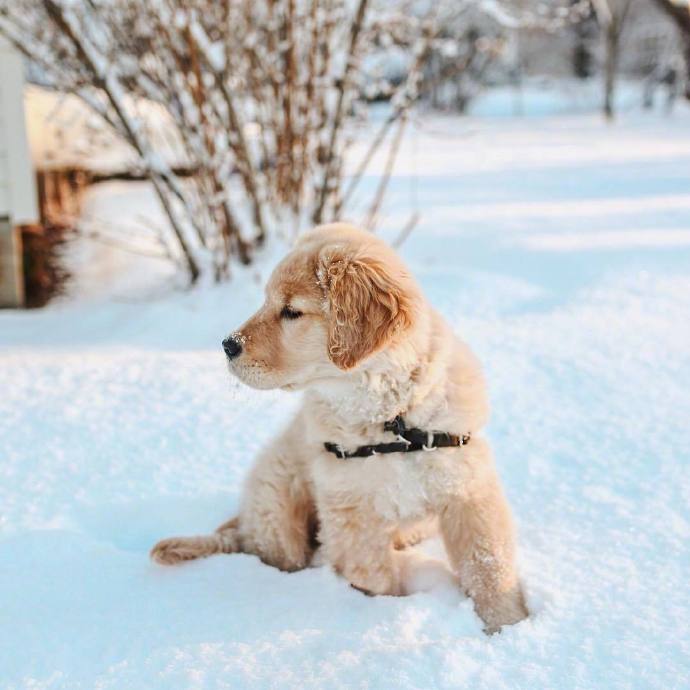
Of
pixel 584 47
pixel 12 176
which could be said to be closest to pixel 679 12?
pixel 12 176

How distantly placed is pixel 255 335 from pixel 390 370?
0.46 m

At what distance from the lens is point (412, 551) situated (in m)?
2.93

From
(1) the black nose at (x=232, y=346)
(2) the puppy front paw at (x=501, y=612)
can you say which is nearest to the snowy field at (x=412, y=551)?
(2) the puppy front paw at (x=501, y=612)

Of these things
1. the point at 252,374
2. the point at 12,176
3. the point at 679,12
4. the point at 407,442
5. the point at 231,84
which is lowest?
the point at 407,442

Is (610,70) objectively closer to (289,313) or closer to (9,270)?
(9,270)

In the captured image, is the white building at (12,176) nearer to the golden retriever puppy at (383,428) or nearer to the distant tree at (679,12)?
the golden retriever puppy at (383,428)

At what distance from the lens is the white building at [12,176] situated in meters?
6.77

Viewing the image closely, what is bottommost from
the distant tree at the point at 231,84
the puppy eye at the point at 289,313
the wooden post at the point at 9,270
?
the wooden post at the point at 9,270

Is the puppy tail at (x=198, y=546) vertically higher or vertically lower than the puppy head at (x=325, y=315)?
lower

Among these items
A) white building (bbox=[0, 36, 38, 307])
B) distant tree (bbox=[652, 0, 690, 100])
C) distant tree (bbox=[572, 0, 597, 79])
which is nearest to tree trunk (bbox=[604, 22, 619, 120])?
distant tree (bbox=[572, 0, 597, 79])

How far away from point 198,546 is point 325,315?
0.97 meters

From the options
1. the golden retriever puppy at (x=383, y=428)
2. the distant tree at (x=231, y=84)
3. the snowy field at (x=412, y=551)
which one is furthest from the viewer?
the distant tree at (x=231, y=84)

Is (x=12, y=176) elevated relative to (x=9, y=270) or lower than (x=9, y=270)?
elevated

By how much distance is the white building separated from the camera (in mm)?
6773
